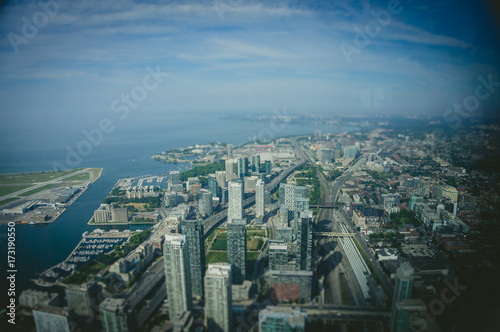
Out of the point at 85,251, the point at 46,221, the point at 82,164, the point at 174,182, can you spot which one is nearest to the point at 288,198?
the point at 174,182

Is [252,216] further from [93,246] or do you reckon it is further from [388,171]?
[388,171]

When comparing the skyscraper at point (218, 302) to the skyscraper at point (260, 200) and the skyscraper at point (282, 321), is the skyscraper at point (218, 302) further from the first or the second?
the skyscraper at point (260, 200)

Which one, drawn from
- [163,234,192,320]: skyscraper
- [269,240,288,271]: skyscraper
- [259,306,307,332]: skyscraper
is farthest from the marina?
[259,306,307,332]: skyscraper

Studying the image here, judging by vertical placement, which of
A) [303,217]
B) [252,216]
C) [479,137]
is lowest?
[252,216]

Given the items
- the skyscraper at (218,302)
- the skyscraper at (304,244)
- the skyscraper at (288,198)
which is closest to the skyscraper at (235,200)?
the skyscraper at (288,198)

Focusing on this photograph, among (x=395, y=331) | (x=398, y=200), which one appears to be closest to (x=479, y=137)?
(x=398, y=200)

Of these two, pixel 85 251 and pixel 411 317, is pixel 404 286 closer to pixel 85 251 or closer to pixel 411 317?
pixel 411 317
